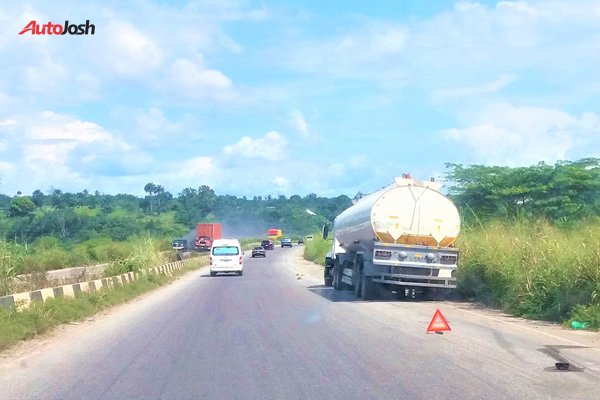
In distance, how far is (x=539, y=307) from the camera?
18.6 m

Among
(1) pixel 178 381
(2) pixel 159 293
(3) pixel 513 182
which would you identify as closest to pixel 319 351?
(1) pixel 178 381

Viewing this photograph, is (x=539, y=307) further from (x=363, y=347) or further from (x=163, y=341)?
(x=163, y=341)

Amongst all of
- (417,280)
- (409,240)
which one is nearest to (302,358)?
(417,280)

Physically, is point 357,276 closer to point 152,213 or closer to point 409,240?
point 409,240

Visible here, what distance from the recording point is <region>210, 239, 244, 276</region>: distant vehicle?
4269 centimetres

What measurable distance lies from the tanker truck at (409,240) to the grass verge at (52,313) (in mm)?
8034

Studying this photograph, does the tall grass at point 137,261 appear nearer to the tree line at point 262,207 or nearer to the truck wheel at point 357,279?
the tree line at point 262,207

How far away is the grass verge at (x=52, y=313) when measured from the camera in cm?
1398

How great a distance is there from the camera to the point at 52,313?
1702 cm

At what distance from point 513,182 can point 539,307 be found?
15410 millimetres

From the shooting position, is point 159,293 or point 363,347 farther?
point 159,293

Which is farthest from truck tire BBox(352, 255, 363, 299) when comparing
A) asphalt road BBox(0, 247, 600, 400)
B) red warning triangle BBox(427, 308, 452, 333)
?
red warning triangle BBox(427, 308, 452, 333)

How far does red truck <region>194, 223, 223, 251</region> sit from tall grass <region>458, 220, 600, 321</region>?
6220cm

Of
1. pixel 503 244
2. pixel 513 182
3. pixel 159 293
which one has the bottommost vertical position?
pixel 159 293
